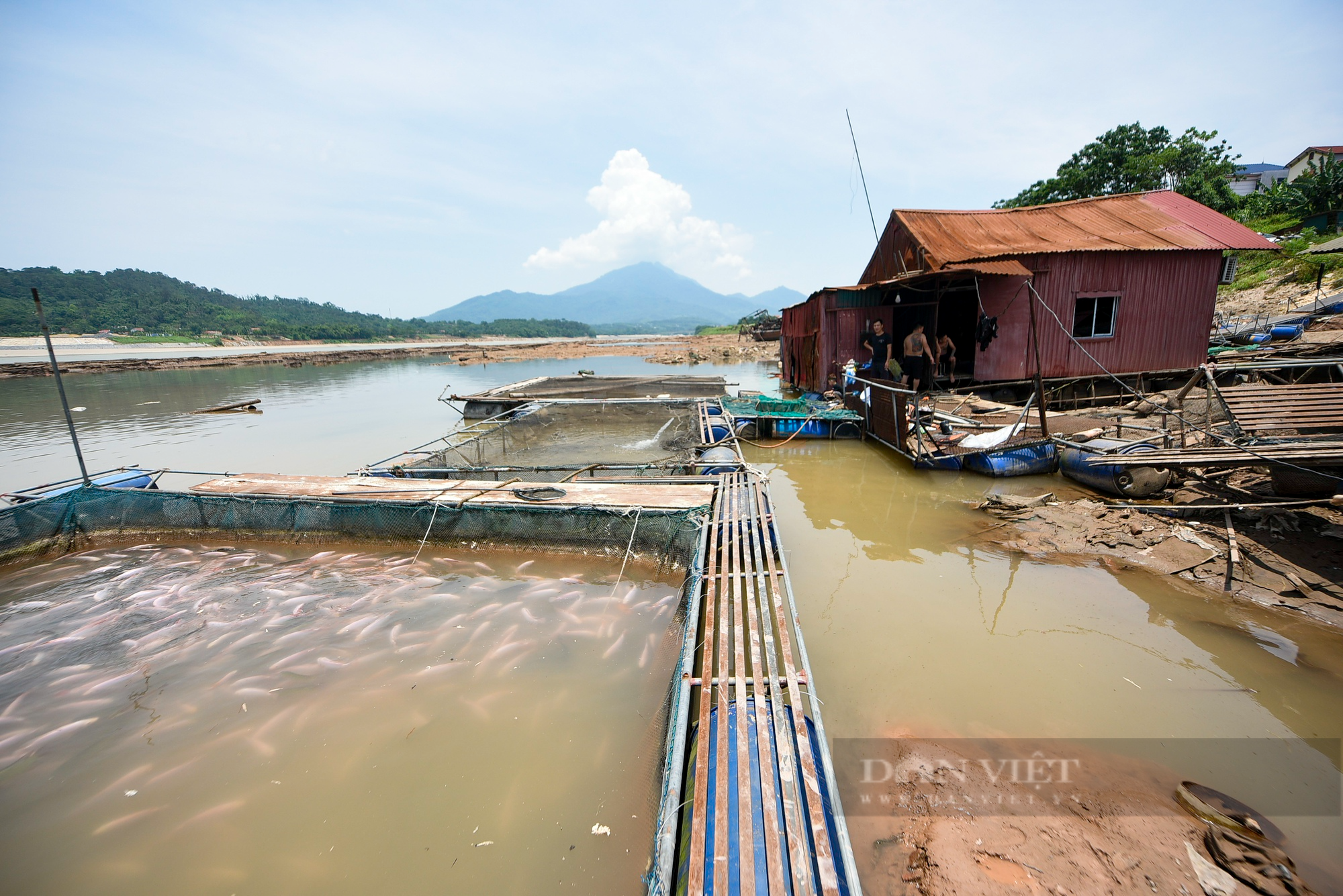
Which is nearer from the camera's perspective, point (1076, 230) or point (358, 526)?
point (358, 526)

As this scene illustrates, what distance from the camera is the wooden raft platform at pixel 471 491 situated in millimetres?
6789

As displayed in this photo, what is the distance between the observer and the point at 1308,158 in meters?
39.9

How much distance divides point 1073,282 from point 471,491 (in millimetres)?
16168

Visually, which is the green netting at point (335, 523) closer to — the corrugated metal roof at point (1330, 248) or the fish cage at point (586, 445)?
the fish cage at point (586, 445)

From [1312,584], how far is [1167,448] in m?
3.00

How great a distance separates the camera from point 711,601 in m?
4.43

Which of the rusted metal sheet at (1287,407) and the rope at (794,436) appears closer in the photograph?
the rusted metal sheet at (1287,407)

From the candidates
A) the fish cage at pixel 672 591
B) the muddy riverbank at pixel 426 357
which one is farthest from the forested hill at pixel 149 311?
the fish cage at pixel 672 591

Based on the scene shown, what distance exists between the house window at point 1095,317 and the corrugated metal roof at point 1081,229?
1370 mm

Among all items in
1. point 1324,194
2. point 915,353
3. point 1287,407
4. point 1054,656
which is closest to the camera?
point 1054,656

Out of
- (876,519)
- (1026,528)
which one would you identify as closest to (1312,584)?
(1026,528)

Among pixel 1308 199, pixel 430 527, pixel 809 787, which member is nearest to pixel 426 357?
pixel 430 527

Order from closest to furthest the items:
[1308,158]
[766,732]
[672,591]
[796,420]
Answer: [766,732] → [672,591] → [796,420] → [1308,158]

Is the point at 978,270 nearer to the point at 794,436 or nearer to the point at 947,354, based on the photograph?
the point at 947,354
